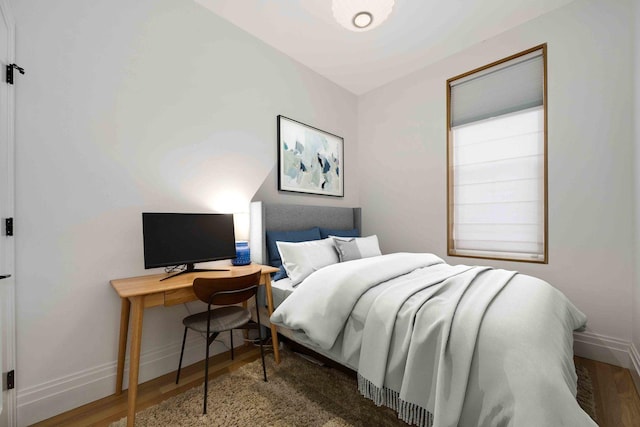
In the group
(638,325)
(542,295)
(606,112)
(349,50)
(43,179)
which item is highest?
(349,50)

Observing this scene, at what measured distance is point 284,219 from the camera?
2840 mm

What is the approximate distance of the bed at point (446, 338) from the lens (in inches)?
42.1

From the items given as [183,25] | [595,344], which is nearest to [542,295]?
[595,344]

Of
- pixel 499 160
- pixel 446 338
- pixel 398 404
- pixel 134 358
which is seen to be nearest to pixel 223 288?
pixel 134 358

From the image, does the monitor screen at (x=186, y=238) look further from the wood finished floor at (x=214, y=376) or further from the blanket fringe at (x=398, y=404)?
the blanket fringe at (x=398, y=404)

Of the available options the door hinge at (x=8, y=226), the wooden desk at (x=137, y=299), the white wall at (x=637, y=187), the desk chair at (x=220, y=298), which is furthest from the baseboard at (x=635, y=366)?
the door hinge at (x=8, y=226)

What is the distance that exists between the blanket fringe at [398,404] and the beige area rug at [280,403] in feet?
0.68

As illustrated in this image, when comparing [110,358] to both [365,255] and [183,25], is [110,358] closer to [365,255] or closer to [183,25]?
[365,255]

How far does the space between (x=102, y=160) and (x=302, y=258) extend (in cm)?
158

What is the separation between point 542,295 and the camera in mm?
1600

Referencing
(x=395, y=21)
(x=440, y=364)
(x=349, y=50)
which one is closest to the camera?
(x=440, y=364)

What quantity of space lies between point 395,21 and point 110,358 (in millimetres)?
3540

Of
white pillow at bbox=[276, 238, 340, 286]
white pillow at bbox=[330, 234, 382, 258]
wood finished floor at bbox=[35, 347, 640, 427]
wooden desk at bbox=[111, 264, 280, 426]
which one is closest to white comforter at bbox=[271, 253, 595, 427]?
white pillow at bbox=[276, 238, 340, 286]

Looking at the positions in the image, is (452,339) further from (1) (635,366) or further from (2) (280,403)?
(1) (635,366)
